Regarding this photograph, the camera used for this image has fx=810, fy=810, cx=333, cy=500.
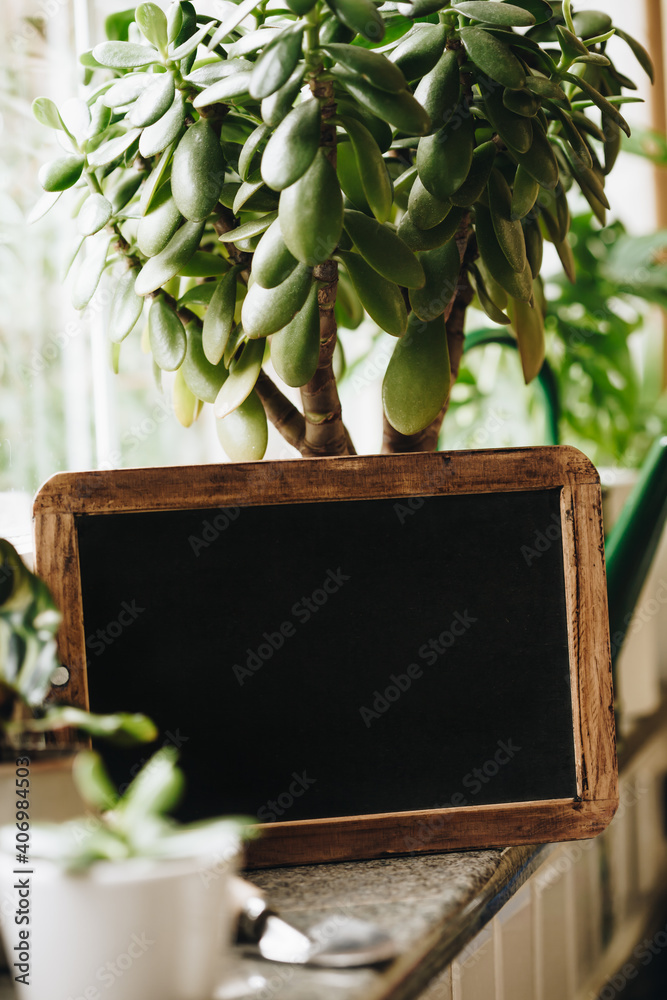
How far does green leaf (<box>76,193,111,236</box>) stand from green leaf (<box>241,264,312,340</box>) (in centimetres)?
14

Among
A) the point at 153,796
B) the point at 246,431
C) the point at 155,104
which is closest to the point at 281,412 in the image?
the point at 246,431

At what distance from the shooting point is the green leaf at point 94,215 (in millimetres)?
576

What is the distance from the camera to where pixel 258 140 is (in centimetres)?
52

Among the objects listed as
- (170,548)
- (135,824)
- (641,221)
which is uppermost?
(641,221)

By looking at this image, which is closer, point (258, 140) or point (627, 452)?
point (258, 140)

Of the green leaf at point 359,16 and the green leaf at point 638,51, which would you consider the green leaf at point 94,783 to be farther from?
the green leaf at point 638,51

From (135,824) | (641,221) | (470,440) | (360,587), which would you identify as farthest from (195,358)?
(641,221)

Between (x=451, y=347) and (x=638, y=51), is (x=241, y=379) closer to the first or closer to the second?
(x=451, y=347)

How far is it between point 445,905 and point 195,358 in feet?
1.42

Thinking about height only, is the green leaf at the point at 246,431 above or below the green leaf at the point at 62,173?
below

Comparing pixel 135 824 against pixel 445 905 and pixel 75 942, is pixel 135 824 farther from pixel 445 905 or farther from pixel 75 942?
pixel 445 905

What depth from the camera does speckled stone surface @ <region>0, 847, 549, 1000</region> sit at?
43 cm

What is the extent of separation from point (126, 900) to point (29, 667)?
15 cm

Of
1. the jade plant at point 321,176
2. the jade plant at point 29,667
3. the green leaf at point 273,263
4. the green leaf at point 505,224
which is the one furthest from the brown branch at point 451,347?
the jade plant at point 29,667
